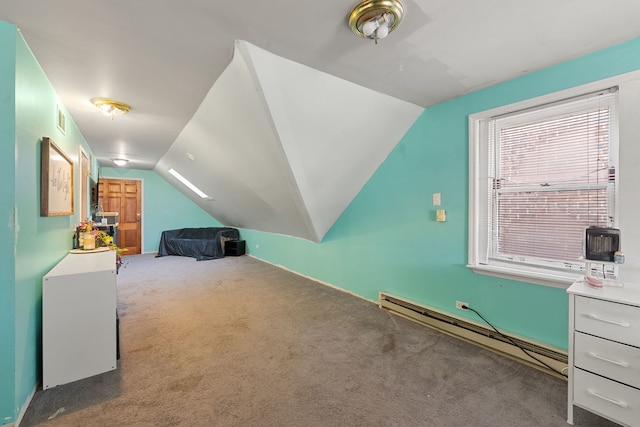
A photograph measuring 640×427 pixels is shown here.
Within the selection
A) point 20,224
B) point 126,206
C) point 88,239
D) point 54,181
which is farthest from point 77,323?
point 126,206

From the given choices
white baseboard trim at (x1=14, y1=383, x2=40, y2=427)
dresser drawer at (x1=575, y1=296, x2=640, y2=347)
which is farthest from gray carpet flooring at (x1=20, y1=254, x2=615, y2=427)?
dresser drawer at (x1=575, y1=296, x2=640, y2=347)

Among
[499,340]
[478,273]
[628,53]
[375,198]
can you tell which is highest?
[628,53]

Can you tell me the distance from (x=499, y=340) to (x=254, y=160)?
9.58 feet

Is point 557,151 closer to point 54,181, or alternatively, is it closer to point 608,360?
point 608,360

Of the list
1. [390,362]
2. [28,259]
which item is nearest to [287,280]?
[390,362]

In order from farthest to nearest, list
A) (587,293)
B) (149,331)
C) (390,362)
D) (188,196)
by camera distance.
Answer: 1. (188,196)
2. (149,331)
3. (390,362)
4. (587,293)

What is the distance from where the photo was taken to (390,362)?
6.84ft

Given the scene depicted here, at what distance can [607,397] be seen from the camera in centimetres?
141

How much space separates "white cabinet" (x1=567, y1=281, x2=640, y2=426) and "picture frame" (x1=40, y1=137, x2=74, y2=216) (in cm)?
336

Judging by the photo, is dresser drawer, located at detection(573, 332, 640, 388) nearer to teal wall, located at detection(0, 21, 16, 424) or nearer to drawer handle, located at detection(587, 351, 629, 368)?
drawer handle, located at detection(587, 351, 629, 368)

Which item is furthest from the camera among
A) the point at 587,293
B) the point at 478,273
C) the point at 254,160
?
the point at 254,160

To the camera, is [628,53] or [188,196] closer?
[628,53]

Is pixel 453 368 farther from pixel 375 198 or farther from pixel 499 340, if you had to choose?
pixel 375 198

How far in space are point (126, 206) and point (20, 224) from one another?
5972mm
